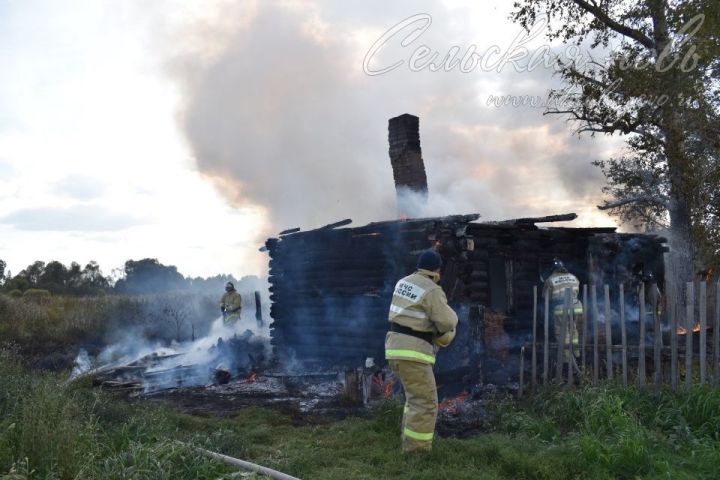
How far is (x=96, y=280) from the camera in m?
46.7

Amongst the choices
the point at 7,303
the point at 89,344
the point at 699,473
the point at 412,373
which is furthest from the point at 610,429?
the point at 7,303

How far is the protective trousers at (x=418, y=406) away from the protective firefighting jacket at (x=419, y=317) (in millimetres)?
108

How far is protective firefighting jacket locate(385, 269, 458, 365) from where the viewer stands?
590cm

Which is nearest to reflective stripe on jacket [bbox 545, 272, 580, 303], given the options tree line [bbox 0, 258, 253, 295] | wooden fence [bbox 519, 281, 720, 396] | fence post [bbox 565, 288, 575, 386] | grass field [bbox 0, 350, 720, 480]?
wooden fence [bbox 519, 281, 720, 396]

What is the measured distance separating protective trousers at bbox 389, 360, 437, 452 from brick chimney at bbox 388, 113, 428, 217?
9.68 meters

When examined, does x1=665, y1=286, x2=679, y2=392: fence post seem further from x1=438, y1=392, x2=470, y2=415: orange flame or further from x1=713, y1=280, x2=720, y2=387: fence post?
x1=438, y1=392, x2=470, y2=415: orange flame

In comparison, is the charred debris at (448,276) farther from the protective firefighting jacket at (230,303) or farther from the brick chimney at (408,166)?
the brick chimney at (408,166)

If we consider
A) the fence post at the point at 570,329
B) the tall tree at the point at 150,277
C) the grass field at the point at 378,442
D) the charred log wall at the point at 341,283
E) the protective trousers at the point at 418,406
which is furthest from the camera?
the tall tree at the point at 150,277

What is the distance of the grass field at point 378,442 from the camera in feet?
15.4

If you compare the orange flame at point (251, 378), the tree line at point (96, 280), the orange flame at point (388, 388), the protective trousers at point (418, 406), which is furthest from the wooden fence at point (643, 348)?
the tree line at point (96, 280)

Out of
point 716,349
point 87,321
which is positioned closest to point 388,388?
point 716,349

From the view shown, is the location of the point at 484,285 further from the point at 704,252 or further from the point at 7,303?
the point at 7,303

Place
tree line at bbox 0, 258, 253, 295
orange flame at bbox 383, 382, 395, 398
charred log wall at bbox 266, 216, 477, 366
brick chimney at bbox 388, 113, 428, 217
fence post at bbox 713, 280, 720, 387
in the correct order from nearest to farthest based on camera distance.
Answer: fence post at bbox 713, 280, 720, 387, orange flame at bbox 383, 382, 395, 398, charred log wall at bbox 266, 216, 477, 366, brick chimney at bbox 388, 113, 428, 217, tree line at bbox 0, 258, 253, 295

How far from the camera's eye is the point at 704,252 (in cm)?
1347
